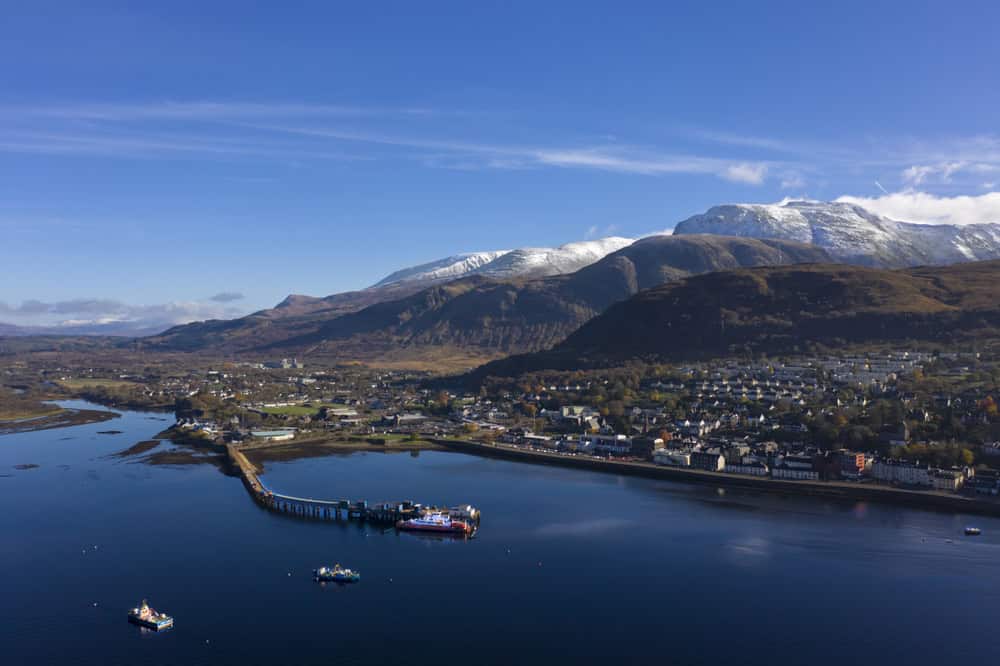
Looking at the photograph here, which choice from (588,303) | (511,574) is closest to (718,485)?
(511,574)

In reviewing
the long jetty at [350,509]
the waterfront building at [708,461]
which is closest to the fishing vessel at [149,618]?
the long jetty at [350,509]

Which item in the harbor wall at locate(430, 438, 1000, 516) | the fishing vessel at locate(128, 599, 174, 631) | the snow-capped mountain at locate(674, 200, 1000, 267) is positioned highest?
the snow-capped mountain at locate(674, 200, 1000, 267)

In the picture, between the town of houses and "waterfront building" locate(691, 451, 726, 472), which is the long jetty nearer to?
"waterfront building" locate(691, 451, 726, 472)

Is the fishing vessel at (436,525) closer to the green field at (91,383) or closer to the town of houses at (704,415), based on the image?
the town of houses at (704,415)

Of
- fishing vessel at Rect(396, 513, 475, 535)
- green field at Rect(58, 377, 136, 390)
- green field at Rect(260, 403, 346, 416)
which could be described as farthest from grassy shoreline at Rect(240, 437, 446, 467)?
green field at Rect(58, 377, 136, 390)

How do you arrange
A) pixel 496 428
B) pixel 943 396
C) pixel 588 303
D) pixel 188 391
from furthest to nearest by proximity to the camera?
1. pixel 588 303
2. pixel 188 391
3. pixel 496 428
4. pixel 943 396

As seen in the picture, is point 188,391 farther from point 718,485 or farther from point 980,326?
point 980,326
